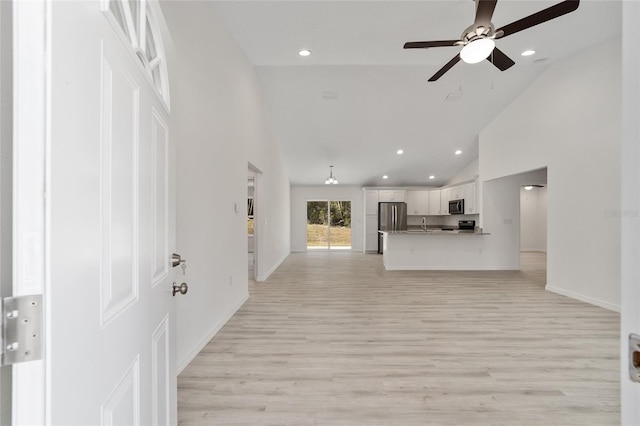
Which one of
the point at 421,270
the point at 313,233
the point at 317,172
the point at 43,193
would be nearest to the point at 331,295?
the point at 421,270

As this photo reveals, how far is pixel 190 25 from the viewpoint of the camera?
103 inches

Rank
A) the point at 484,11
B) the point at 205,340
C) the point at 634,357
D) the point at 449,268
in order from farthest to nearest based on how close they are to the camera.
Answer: the point at 449,268, the point at 205,340, the point at 484,11, the point at 634,357

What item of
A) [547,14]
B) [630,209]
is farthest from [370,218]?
[630,209]

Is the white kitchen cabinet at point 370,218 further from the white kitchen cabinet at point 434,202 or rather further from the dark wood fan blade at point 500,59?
the dark wood fan blade at point 500,59

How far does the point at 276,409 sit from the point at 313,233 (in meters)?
9.34

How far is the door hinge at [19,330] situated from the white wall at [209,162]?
1.02m

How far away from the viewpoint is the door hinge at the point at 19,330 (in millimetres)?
432

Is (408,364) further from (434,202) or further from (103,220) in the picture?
(434,202)

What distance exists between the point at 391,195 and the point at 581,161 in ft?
20.7

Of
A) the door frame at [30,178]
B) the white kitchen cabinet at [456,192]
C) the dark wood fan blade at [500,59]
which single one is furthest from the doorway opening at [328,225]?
the door frame at [30,178]

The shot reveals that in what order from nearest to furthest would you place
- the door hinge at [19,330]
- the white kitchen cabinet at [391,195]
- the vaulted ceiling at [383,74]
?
the door hinge at [19,330] → the vaulted ceiling at [383,74] → the white kitchen cabinet at [391,195]

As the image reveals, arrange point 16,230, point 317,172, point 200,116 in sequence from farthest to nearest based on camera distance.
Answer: point 317,172 → point 200,116 → point 16,230

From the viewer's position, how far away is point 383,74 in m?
5.30

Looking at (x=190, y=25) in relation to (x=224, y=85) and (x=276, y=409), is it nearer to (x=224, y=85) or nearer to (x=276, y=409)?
(x=224, y=85)
